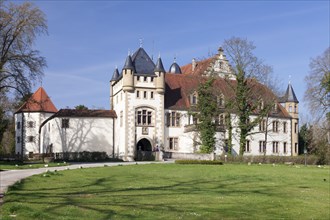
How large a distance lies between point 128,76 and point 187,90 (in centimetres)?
981

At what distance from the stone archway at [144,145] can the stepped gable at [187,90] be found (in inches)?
195

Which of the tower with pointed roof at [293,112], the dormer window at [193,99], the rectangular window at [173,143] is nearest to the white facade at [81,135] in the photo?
the rectangular window at [173,143]

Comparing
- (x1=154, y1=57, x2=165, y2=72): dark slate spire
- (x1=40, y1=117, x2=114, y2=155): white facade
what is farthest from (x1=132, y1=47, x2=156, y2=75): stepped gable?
(x1=40, y1=117, x2=114, y2=155): white facade

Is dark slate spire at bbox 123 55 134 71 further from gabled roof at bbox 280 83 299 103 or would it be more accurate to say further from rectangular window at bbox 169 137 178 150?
gabled roof at bbox 280 83 299 103

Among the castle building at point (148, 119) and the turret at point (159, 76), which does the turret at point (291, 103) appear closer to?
the castle building at point (148, 119)

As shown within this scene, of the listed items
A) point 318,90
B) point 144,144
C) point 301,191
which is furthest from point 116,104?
point 301,191

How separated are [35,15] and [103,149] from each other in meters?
21.1

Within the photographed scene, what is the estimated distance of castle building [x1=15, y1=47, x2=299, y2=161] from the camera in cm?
5369

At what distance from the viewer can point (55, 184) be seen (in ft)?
66.6

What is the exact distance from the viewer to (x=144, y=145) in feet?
186

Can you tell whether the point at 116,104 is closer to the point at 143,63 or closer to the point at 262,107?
the point at 143,63

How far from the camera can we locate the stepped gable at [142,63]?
55.1 meters

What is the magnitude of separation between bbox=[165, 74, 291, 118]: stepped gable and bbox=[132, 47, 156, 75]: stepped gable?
4836 millimetres

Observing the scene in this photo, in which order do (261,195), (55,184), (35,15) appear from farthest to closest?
1. (35,15)
2. (55,184)
3. (261,195)
